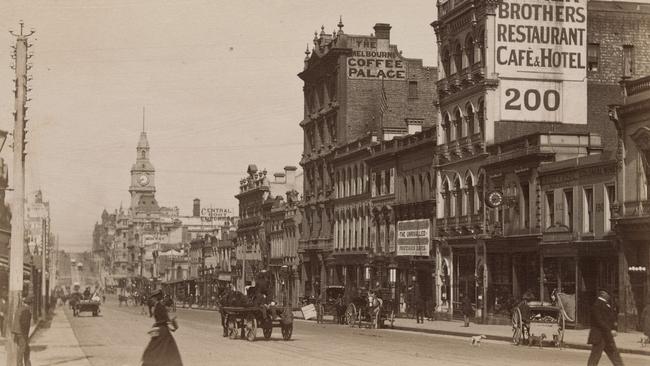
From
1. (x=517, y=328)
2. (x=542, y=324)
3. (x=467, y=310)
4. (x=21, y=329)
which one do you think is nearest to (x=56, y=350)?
(x=21, y=329)

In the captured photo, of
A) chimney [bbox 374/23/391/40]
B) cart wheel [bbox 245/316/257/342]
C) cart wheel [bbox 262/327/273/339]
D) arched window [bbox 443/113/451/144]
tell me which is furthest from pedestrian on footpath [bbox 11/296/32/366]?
chimney [bbox 374/23/391/40]

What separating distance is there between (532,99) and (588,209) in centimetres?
1251

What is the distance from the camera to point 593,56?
61.4m

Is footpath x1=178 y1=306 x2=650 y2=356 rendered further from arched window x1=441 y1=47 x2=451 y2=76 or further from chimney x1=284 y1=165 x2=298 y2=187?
chimney x1=284 y1=165 x2=298 y2=187

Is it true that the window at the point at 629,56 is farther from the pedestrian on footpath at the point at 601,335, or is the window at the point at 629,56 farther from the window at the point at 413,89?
the window at the point at 413,89

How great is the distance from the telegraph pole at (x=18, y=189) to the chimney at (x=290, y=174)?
95.0 meters

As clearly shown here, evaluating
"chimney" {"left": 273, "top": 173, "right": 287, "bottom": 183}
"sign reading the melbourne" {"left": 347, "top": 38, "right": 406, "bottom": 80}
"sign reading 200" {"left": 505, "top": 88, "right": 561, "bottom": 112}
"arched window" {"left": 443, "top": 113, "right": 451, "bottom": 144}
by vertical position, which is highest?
"sign reading the melbourne" {"left": 347, "top": 38, "right": 406, "bottom": 80}

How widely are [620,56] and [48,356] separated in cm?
4082

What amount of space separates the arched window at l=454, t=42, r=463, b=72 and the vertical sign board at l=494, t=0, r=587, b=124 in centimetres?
410

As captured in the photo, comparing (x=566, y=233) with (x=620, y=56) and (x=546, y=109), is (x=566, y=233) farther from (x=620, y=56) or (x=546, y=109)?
(x=620, y=56)

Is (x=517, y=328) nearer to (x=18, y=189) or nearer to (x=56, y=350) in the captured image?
(x=56, y=350)

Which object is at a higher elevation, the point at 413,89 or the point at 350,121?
the point at 413,89

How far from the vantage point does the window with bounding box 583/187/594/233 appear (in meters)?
47.6

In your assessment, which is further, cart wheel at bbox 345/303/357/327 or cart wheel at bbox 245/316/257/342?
cart wheel at bbox 345/303/357/327
